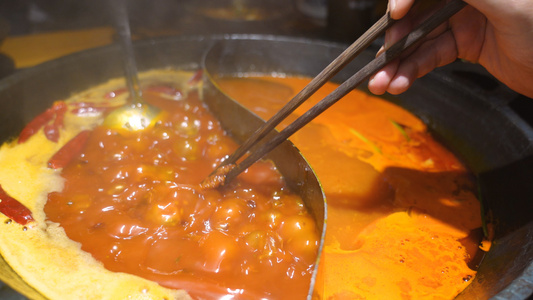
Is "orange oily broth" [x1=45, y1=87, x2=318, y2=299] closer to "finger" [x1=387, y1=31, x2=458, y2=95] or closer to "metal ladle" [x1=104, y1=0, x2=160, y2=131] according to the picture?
"metal ladle" [x1=104, y1=0, x2=160, y2=131]

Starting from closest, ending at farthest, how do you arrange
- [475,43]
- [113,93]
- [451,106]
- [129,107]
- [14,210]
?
[14,210]
[475,43]
[129,107]
[451,106]
[113,93]

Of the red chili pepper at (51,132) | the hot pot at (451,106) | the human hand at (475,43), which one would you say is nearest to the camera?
the human hand at (475,43)

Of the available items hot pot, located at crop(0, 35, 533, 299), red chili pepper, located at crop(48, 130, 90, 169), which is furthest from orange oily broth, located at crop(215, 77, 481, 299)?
red chili pepper, located at crop(48, 130, 90, 169)

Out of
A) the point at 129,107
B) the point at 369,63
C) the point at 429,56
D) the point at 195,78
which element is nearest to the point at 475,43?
the point at 429,56

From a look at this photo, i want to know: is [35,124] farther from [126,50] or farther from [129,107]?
[126,50]

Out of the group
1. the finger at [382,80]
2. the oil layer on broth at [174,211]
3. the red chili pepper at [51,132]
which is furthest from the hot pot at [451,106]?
the finger at [382,80]

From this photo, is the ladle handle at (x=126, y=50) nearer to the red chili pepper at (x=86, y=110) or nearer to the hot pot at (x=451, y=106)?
the red chili pepper at (x=86, y=110)
